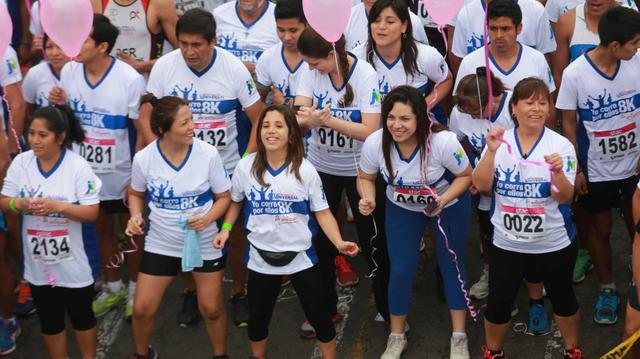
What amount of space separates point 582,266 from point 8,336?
4.17 metres

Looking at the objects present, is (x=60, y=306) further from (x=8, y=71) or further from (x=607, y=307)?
(x=607, y=307)

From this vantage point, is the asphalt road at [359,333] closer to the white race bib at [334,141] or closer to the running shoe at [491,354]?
the running shoe at [491,354]

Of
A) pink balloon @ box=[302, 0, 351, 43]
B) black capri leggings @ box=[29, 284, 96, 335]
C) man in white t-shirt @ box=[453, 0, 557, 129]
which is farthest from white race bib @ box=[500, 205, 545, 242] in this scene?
black capri leggings @ box=[29, 284, 96, 335]

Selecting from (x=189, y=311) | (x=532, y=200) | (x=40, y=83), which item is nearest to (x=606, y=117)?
(x=532, y=200)

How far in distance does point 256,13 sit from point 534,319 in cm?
307

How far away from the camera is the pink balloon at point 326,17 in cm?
600

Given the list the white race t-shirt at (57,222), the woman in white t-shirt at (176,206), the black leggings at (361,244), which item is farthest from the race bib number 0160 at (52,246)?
the black leggings at (361,244)

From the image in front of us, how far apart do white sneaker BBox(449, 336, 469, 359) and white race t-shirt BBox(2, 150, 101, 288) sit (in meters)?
2.38

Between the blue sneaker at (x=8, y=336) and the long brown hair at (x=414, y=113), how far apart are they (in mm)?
2958

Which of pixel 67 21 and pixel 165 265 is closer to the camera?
pixel 165 265

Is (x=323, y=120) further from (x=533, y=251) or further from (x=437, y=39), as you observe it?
(x=437, y=39)

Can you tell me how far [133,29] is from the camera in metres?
7.32

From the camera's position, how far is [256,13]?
727 centimetres

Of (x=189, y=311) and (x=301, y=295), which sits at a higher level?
(x=301, y=295)
